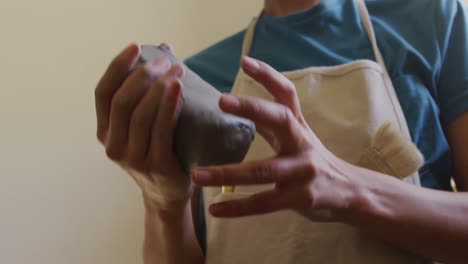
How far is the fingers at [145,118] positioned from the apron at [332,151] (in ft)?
0.78

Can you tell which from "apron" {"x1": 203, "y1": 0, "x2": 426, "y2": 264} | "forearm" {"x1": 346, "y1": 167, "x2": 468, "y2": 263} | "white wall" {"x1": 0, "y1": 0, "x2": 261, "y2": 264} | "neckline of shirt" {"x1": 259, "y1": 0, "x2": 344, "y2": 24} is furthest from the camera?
"white wall" {"x1": 0, "y1": 0, "x2": 261, "y2": 264}

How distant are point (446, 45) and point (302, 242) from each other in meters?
0.30

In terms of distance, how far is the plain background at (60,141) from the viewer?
0.89 metres

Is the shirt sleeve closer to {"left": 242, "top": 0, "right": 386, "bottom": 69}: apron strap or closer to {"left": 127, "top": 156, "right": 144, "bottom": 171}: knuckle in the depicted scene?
{"left": 242, "top": 0, "right": 386, "bottom": 69}: apron strap

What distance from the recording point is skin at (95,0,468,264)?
15.0 inches

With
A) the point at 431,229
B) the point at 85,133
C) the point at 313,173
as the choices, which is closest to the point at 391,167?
the point at 431,229

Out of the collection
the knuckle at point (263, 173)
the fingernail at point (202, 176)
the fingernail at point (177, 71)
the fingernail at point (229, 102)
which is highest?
the fingernail at point (177, 71)

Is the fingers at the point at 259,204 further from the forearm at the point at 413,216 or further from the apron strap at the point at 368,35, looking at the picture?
the apron strap at the point at 368,35

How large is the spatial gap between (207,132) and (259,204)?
0.07m

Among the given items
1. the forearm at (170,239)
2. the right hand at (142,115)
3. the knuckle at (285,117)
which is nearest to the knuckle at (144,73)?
the right hand at (142,115)

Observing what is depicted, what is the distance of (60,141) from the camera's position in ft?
3.07

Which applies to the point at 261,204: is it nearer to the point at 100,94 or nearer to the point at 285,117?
the point at 285,117

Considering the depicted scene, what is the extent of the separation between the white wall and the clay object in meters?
0.57

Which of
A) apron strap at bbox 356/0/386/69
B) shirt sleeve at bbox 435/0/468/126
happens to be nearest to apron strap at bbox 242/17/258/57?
apron strap at bbox 356/0/386/69
